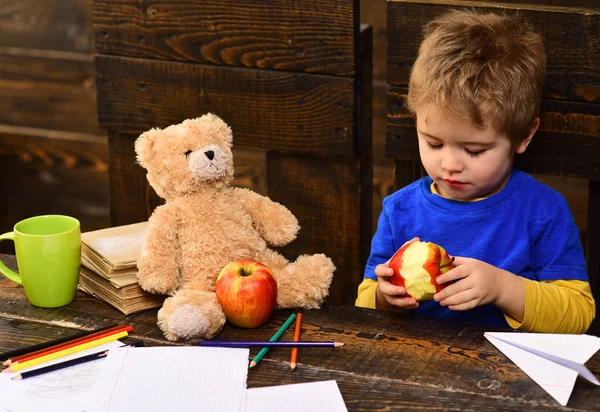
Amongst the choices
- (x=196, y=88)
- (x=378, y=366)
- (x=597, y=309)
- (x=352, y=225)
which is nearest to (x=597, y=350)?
(x=378, y=366)

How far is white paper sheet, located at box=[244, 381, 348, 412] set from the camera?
129 centimetres

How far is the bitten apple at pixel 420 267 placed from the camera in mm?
1498

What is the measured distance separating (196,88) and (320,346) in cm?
88

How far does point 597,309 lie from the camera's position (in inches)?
80.0

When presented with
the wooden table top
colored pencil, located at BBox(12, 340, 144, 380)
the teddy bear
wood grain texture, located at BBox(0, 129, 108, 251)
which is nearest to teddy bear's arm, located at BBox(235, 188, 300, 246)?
the teddy bear

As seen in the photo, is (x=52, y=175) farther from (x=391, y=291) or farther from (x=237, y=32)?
(x=391, y=291)

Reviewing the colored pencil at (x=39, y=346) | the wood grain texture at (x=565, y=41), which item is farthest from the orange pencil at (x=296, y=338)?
the wood grain texture at (x=565, y=41)

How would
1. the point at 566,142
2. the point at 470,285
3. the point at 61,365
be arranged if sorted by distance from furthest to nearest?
the point at 566,142
the point at 470,285
the point at 61,365

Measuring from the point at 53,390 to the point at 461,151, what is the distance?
800mm

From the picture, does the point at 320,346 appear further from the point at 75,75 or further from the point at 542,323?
the point at 75,75

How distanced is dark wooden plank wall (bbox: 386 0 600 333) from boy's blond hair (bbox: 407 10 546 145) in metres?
0.12

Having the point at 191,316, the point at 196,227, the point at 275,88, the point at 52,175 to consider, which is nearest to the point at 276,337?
the point at 191,316

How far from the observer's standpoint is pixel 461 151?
1.61 metres

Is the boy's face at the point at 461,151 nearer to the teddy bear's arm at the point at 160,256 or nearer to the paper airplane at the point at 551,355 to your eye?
the paper airplane at the point at 551,355
